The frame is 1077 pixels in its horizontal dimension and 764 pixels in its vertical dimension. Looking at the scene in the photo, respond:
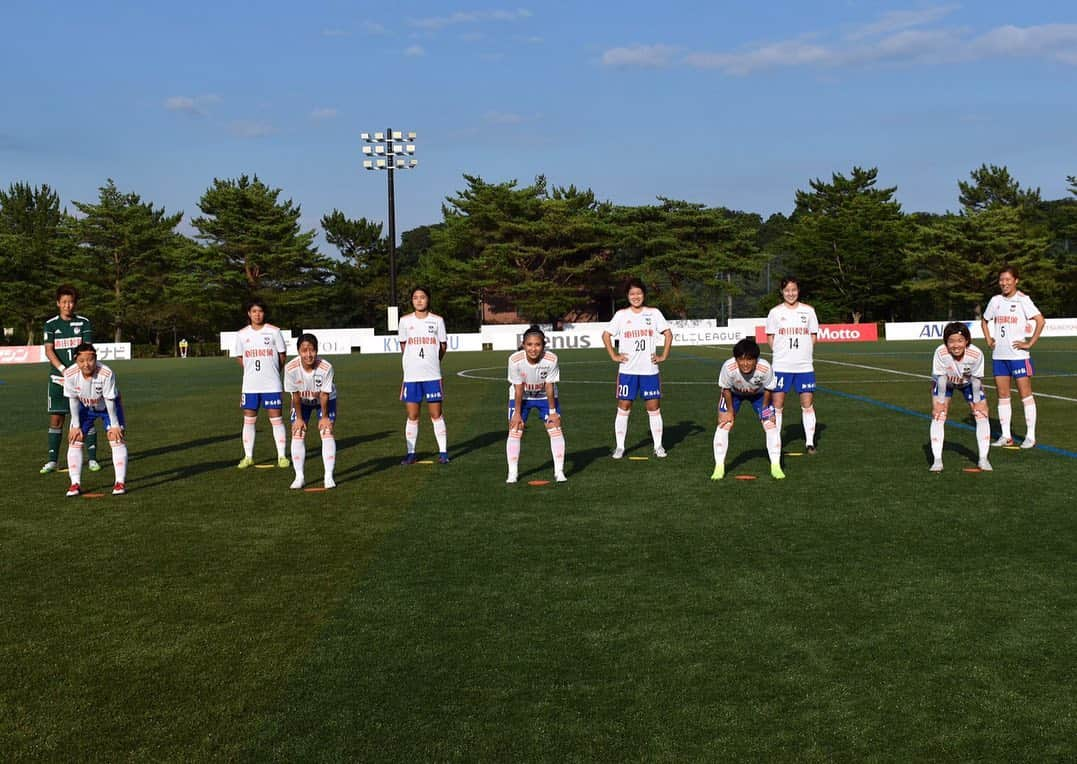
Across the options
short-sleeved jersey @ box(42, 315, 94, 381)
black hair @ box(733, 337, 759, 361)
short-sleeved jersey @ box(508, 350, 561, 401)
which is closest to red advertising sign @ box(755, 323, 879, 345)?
black hair @ box(733, 337, 759, 361)

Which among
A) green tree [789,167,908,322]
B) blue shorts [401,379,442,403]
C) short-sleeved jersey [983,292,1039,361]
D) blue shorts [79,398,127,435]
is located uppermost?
green tree [789,167,908,322]

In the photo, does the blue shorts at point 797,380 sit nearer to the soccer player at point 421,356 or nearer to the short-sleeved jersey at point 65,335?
the soccer player at point 421,356

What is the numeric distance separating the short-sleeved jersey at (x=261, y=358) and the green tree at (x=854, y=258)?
2417 inches

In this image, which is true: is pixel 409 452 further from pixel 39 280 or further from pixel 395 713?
pixel 39 280

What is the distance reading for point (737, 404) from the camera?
9.88 meters

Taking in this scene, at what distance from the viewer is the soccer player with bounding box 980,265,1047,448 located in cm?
1105

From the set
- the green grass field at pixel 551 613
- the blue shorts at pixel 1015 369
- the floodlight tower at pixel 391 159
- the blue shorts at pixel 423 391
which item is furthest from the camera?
the floodlight tower at pixel 391 159

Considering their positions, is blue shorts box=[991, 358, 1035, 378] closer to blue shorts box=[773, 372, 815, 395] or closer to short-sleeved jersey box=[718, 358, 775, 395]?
blue shorts box=[773, 372, 815, 395]

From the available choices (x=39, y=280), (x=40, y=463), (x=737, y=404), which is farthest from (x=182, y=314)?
(x=737, y=404)

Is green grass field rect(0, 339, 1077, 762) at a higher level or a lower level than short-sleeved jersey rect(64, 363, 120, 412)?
lower

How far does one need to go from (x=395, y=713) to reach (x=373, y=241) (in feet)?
269

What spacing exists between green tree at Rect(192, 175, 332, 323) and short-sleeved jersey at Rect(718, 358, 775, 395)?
60.8m

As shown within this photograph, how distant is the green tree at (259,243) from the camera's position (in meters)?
66.2

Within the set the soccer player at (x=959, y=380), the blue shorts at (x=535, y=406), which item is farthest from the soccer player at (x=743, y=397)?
the blue shorts at (x=535, y=406)
